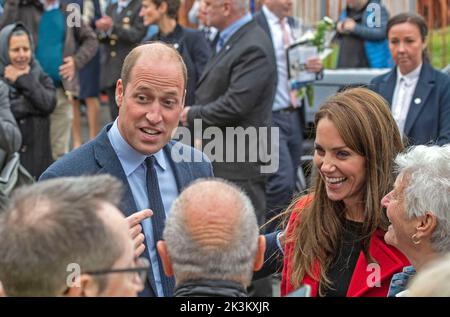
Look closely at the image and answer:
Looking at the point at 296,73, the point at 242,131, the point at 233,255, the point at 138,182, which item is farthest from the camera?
the point at 296,73

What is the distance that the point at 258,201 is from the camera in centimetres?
738

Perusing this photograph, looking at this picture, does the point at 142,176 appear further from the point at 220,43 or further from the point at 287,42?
the point at 287,42

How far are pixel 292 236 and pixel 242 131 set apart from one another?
3.33 metres

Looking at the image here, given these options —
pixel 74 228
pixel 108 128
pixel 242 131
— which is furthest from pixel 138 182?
pixel 242 131

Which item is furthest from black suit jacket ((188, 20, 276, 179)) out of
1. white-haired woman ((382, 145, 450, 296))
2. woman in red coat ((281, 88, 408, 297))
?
white-haired woman ((382, 145, 450, 296))

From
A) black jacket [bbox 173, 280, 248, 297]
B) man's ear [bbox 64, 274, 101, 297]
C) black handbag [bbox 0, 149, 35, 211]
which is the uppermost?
man's ear [bbox 64, 274, 101, 297]

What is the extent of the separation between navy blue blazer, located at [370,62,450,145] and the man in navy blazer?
3022 mm

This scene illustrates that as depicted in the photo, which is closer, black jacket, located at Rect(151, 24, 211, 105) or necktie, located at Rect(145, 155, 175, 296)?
necktie, located at Rect(145, 155, 175, 296)

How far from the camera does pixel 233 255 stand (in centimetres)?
265

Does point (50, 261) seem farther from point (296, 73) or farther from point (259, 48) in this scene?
point (296, 73)

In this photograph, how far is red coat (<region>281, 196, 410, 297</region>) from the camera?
12.3 feet

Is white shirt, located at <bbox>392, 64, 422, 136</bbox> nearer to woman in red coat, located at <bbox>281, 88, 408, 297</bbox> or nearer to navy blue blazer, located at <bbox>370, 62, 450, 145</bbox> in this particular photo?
navy blue blazer, located at <bbox>370, 62, 450, 145</bbox>

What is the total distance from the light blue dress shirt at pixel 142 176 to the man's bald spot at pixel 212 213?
996 millimetres

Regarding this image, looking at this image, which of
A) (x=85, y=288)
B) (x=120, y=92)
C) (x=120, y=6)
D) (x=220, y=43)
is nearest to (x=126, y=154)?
(x=120, y=92)
